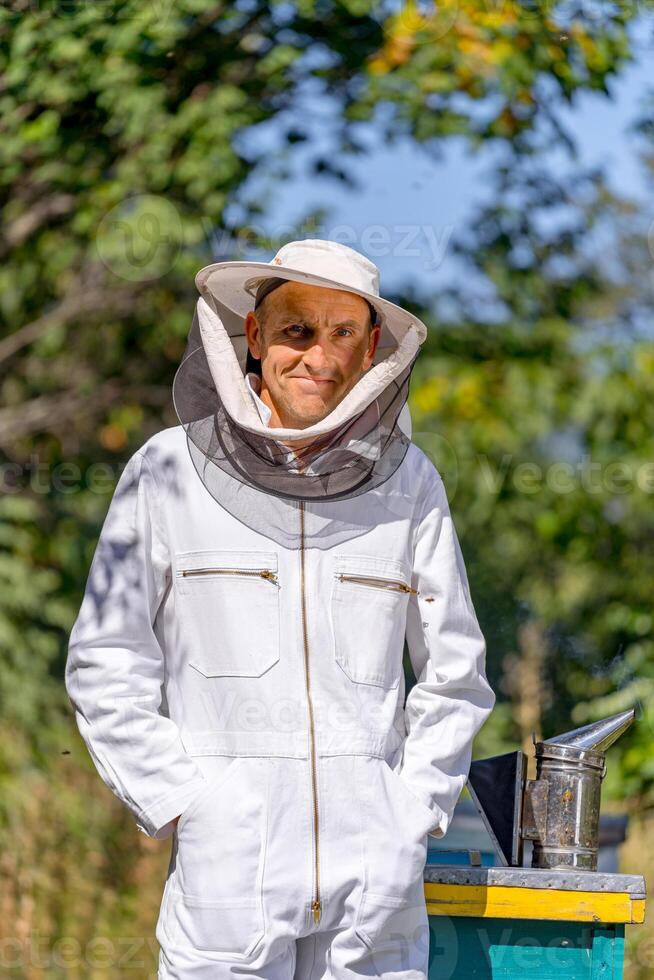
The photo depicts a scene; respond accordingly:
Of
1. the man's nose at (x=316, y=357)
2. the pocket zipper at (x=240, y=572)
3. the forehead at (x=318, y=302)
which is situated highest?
the forehead at (x=318, y=302)

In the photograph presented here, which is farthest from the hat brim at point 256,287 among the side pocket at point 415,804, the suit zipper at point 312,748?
the side pocket at point 415,804

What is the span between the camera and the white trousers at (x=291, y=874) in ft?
6.41

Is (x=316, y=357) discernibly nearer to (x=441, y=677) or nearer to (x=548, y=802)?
(x=441, y=677)

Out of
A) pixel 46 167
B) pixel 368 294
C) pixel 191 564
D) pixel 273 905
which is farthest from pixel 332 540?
pixel 46 167

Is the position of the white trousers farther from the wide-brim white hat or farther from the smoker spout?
the wide-brim white hat

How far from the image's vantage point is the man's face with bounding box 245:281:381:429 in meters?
2.21

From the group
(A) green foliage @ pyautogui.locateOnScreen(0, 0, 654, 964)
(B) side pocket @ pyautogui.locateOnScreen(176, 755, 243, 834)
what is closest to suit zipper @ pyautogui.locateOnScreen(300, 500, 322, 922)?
(B) side pocket @ pyautogui.locateOnScreen(176, 755, 243, 834)

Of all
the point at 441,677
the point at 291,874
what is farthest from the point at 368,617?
the point at 291,874

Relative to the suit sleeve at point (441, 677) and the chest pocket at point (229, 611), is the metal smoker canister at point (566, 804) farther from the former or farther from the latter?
the chest pocket at point (229, 611)

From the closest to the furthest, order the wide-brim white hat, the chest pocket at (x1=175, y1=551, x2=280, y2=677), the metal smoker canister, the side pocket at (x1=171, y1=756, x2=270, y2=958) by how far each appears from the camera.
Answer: the side pocket at (x1=171, y1=756, x2=270, y2=958) < the chest pocket at (x1=175, y1=551, x2=280, y2=677) < the wide-brim white hat < the metal smoker canister

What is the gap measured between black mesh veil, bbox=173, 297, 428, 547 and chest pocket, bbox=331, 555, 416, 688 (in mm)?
76

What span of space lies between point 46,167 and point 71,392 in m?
1.40

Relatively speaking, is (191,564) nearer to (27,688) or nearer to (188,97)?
(27,688)

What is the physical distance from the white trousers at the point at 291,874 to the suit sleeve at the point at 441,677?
11 centimetres
